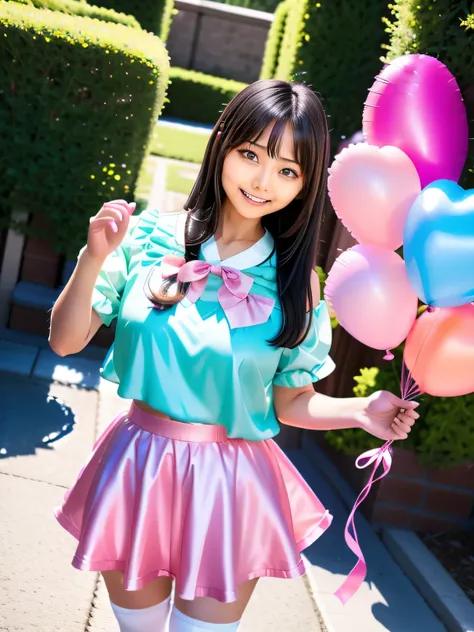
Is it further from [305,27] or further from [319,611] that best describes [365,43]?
[319,611]

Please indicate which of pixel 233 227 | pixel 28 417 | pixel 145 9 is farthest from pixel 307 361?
pixel 145 9

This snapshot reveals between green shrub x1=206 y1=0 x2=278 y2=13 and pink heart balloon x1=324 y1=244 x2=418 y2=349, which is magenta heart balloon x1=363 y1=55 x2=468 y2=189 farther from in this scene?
green shrub x1=206 y1=0 x2=278 y2=13

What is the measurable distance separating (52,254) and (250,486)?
138 inches

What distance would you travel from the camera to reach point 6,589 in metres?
2.76

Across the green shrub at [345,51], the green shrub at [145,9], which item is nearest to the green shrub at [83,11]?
the green shrub at [145,9]

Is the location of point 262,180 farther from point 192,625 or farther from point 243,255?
point 192,625

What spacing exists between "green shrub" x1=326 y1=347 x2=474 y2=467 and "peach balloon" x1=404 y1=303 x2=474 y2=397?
55.7 inches

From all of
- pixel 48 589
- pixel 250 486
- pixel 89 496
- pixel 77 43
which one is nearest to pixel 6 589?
pixel 48 589

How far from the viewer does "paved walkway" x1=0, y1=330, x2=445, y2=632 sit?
2787mm

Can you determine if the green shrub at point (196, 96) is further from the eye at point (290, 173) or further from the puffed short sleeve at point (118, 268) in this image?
the eye at point (290, 173)

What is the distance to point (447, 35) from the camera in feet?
11.4

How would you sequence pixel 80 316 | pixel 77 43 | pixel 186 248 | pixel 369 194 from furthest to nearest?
pixel 77 43, pixel 369 194, pixel 186 248, pixel 80 316

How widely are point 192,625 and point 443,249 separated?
3.43 ft

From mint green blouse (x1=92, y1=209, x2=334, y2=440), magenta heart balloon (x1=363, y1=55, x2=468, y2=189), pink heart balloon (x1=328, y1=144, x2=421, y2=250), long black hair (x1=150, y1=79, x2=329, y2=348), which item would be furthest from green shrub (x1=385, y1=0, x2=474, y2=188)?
mint green blouse (x1=92, y1=209, x2=334, y2=440)
